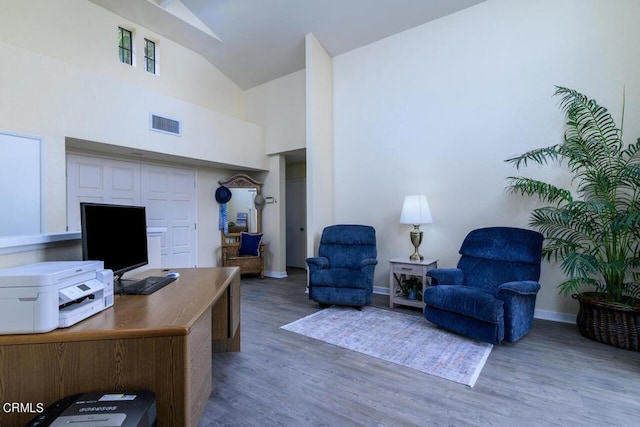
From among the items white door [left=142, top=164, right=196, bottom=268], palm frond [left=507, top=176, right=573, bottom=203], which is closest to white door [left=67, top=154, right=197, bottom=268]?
white door [left=142, top=164, right=196, bottom=268]

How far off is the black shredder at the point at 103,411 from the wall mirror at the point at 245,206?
4578mm

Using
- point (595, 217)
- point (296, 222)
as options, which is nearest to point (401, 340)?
point (595, 217)

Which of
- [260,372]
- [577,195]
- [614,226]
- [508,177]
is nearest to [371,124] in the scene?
[508,177]

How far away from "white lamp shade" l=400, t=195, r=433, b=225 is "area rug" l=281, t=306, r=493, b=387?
43.5 inches

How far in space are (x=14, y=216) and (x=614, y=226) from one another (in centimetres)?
554

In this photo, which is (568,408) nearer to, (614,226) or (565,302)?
(614,226)

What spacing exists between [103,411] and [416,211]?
10.9 ft

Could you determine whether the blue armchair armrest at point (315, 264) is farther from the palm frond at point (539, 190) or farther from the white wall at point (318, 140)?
the palm frond at point (539, 190)

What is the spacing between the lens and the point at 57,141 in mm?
A: 3121

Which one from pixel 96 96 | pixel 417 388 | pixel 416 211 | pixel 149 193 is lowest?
pixel 417 388

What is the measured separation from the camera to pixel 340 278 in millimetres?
3480

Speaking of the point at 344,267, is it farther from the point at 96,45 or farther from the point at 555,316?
the point at 96,45

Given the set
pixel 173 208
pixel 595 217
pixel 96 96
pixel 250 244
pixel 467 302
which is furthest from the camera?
pixel 250 244

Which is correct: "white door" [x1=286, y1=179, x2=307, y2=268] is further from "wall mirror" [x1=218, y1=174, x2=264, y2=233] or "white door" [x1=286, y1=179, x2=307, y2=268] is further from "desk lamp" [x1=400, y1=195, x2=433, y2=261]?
"desk lamp" [x1=400, y1=195, x2=433, y2=261]
